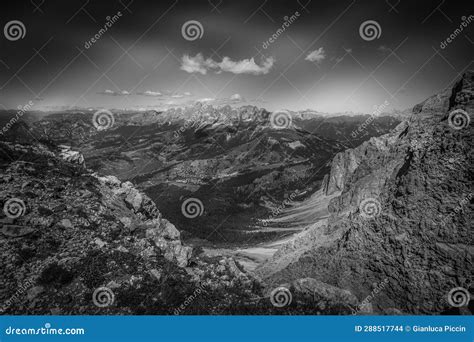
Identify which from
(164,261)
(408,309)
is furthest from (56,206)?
(408,309)

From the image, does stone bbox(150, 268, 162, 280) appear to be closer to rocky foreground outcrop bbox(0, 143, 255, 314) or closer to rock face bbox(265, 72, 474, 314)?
rocky foreground outcrop bbox(0, 143, 255, 314)

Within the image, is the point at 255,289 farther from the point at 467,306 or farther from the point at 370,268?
the point at 467,306

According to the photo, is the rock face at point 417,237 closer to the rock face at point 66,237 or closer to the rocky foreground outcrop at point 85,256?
the rocky foreground outcrop at point 85,256

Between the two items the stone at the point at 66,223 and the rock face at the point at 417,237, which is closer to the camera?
the rock face at the point at 417,237

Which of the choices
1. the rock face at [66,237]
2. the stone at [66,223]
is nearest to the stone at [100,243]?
the rock face at [66,237]

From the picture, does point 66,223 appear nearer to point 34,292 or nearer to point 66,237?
point 66,237

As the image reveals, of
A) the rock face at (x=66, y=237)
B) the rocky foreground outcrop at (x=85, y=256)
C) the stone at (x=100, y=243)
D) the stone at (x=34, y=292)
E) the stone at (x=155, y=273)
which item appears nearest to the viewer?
the stone at (x=34, y=292)

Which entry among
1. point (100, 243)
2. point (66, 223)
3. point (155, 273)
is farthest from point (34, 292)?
point (155, 273)

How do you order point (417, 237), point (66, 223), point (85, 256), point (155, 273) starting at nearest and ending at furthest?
1. point (417, 237)
2. point (85, 256)
3. point (155, 273)
4. point (66, 223)
